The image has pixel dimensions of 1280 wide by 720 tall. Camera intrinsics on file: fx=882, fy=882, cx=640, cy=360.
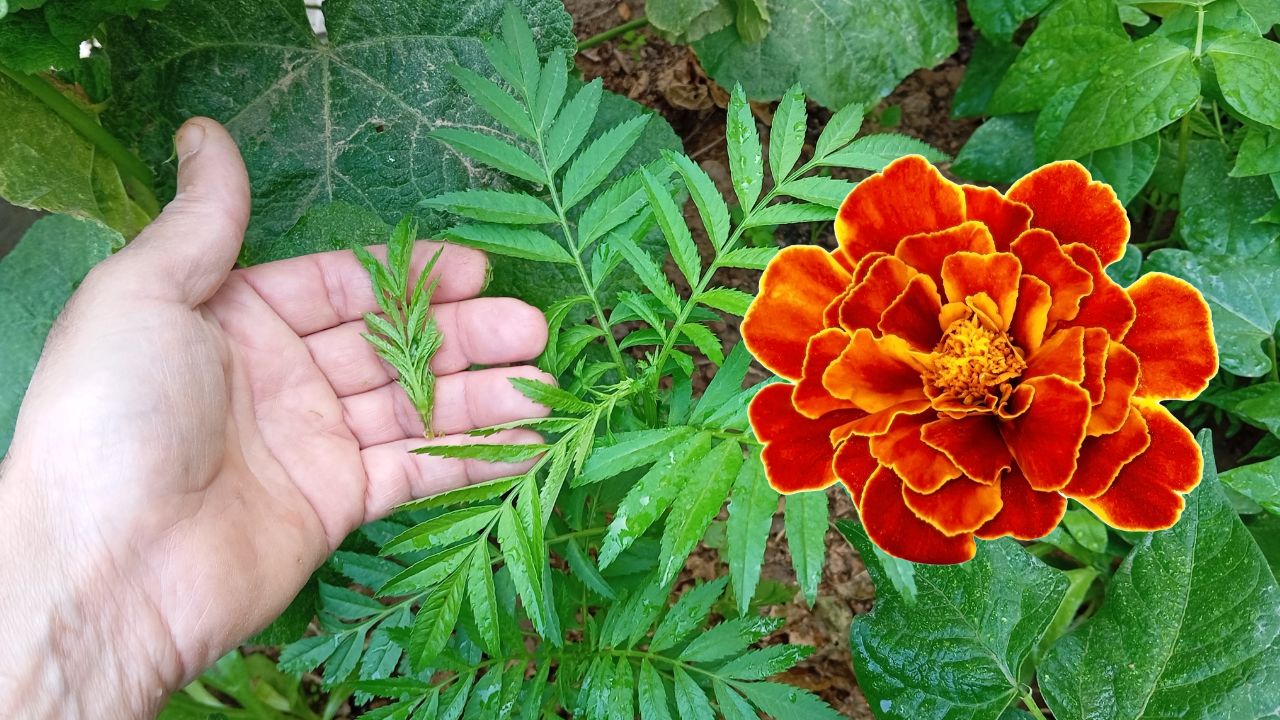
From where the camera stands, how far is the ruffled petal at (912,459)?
0.85 metres

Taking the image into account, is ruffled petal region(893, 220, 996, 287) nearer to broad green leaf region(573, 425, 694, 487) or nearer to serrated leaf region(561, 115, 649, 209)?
broad green leaf region(573, 425, 694, 487)

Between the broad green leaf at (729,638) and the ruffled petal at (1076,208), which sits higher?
the ruffled petal at (1076,208)

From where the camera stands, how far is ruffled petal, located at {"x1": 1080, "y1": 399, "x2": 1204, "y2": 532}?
878 millimetres

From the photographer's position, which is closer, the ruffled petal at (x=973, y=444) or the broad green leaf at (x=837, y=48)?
the ruffled petal at (x=973, y=444)

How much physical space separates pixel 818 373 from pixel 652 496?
0.26m

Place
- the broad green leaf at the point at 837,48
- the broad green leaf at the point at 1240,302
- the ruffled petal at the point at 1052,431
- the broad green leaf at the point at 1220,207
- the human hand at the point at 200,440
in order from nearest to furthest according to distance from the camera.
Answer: the ruffled petal at the point at 1052,431 → the human hand at the point at 200,440 → the broad green leaf at the point at 1240,302 → the broad green leaf at the point at 1220,207 → the broad green leaf at the point at 837,48

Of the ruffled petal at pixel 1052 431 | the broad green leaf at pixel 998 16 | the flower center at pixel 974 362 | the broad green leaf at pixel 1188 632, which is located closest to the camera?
the ruffled petal at pixel 1052 431

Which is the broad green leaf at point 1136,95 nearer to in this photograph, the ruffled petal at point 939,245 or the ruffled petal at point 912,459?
the ruffled petal at point 939,245

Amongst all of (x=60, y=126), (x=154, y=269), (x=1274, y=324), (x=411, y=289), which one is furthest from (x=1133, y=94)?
(x=60, y=126)

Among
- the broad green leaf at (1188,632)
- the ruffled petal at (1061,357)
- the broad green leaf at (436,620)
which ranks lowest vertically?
the broad green leaf at (1188,632)

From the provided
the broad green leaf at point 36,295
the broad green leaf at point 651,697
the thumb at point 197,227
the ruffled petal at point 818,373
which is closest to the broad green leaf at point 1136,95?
the ruffled petal at point 818,373

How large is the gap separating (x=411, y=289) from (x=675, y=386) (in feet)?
1.73

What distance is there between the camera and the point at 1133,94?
59.2 inches

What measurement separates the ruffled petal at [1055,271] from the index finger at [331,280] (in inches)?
38.0
